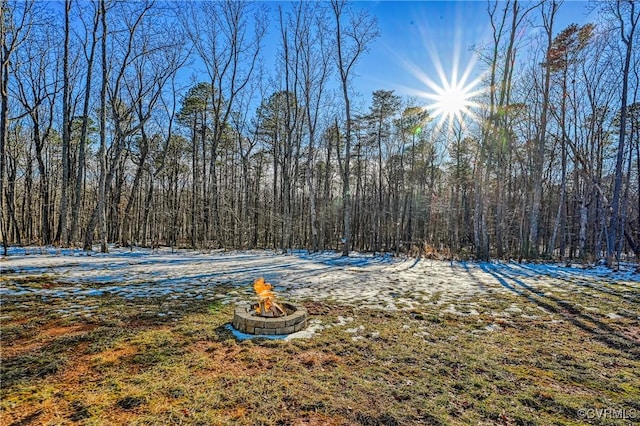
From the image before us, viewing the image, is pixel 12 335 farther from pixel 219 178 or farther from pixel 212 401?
pixel 219 178

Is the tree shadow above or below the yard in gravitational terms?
below

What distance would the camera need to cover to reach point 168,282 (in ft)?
20.5

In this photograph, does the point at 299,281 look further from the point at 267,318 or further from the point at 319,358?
the point at 319,358

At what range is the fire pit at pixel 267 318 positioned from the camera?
3.65 metres

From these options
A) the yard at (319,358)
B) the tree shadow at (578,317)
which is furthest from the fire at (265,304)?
the tree shadow at (578,317)

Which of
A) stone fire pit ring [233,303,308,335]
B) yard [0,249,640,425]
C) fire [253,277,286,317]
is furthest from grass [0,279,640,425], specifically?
fire [253,277,286,317]

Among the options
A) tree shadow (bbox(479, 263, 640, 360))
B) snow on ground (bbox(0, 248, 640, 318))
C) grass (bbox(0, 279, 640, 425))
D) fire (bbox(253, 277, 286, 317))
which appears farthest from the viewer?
snow on ground (bbox(0, 248, 640, 318))

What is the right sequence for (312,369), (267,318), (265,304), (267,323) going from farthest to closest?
(265,304) → (267,318) → (267,323) → (312,369)

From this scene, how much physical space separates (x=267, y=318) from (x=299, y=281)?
307cm

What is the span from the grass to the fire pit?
269 mm

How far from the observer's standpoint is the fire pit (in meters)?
3.65

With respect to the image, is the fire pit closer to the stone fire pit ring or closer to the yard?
the stone fire pit ring

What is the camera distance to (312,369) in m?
2.81

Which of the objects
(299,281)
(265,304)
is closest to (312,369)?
(265,304)
